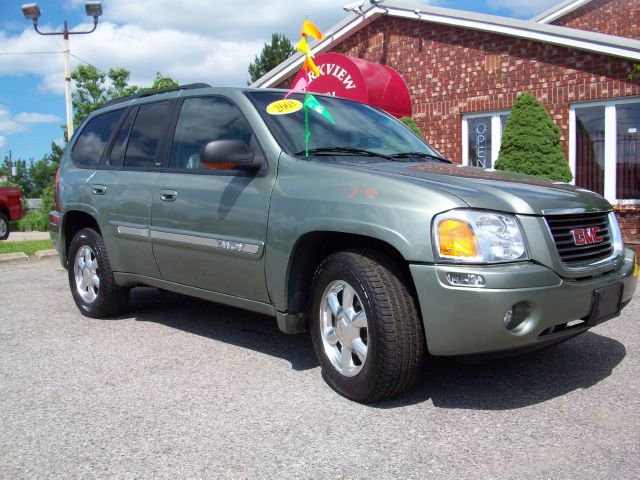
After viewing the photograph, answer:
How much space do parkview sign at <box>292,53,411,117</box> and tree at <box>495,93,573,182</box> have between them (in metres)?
2.29

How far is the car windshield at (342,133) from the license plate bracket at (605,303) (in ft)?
5.09

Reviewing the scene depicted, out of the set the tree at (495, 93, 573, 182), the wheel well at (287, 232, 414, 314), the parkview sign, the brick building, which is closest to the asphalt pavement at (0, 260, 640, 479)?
the wheel well at (287, 232, 414, 314)

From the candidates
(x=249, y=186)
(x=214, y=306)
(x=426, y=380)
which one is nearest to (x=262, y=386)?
(x=426, y=380)

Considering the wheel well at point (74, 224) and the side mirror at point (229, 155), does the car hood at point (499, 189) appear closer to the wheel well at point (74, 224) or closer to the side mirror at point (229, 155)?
the side mirror at point (229, 155)

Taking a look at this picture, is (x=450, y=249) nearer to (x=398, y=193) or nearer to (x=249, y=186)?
(x=398, y=193)

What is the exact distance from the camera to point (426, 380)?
3.93 meters

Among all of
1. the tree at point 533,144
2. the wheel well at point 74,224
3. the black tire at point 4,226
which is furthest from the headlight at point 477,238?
the black tire at point 4,226

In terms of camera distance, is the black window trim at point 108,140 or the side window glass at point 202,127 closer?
the side window glass at point 202,127

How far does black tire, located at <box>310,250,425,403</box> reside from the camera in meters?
3.29

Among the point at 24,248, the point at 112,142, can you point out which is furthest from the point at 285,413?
the point at 24,248

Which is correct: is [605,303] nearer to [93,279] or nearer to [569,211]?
[569,211]

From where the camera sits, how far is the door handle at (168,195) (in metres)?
4.61

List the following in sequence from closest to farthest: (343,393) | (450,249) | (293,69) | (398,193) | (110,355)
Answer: (450,249)
(398,193)
(343,393)
(110,355)
(293,69)

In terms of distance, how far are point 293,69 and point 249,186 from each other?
10182 mm
